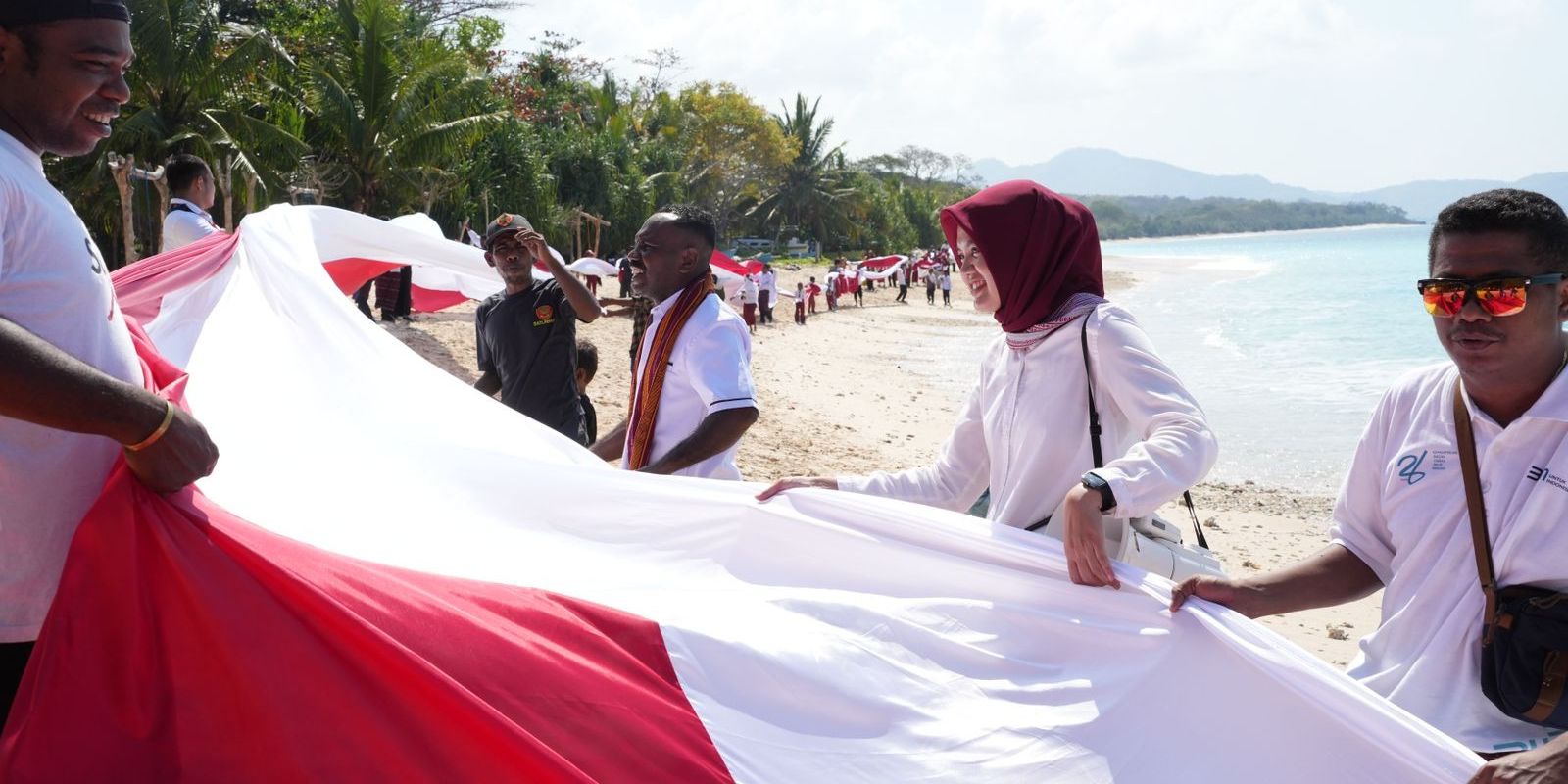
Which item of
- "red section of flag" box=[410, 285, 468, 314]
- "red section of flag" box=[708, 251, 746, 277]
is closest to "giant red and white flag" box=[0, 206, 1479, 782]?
"red section of flag" box=[410, 285, 468, 314]

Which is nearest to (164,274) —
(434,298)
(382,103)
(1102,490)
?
(1102,490)

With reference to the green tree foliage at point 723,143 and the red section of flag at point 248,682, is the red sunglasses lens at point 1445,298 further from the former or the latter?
the green tree foliage at point 723,143

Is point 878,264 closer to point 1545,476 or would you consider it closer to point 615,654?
point 615,654

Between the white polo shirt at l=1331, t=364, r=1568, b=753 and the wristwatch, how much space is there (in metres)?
0.52

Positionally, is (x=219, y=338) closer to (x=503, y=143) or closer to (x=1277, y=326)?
(x=503, y=143)

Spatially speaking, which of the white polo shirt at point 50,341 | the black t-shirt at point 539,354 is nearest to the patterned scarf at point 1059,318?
the white polo shirt at point 50,341

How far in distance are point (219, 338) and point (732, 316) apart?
5.39 ft

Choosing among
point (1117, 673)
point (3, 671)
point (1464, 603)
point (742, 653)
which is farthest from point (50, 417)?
point (1464, 603)

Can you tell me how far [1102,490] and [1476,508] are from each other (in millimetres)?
643

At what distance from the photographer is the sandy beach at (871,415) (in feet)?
30.7

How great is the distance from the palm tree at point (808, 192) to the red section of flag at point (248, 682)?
67.5 meters

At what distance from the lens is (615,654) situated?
2.27m

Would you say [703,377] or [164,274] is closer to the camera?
[703,377]

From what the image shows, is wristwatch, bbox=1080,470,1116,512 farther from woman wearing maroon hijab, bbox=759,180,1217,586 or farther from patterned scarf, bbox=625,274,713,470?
patterned scarf, bbox=625,274,713,470
